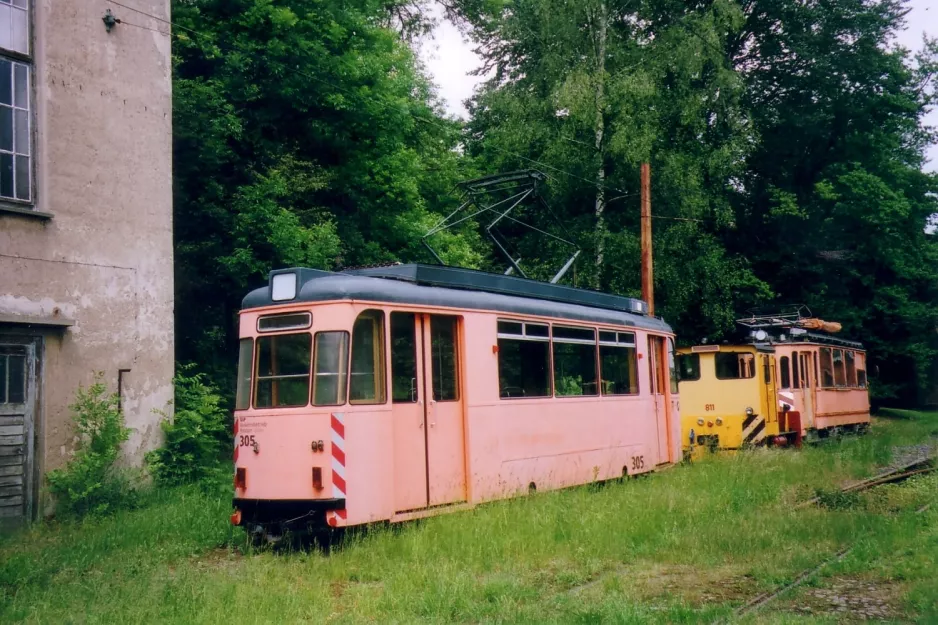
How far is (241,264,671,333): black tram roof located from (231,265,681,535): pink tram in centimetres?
2

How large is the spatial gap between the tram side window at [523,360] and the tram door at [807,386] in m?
11.7

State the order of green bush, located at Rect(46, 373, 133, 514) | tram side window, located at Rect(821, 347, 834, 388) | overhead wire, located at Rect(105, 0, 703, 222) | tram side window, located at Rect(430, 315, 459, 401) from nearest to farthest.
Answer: tram side window, located at Rect(430, 315, 459, 401) < green bush, located at Rect(46, 373, 133, 514) < overhead wire, located at Rect(105, 0, 703, 222) < tram side window, located at Rect(821, 347, 834, 388)

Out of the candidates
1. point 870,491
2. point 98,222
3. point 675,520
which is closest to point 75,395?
point 98,222

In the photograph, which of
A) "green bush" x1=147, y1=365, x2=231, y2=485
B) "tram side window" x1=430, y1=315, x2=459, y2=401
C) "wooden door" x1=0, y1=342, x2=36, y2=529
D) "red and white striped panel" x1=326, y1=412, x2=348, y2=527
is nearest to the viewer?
"red and white striped panel" x1=326, y1=412, x2=348, y2=527

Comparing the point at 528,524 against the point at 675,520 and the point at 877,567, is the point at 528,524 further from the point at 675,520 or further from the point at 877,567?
the point at 877,567

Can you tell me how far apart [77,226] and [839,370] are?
66.8 feet

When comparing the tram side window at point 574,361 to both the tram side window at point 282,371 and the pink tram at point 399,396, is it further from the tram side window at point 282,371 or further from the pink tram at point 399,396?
the tram side window at point 282,371

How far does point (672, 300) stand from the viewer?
87.5 feet

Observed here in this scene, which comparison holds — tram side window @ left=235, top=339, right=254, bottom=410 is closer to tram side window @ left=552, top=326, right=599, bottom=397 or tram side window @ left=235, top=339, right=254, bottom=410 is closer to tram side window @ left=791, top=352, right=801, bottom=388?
tram side window @ left=552, top=326, right=599, bottom=397

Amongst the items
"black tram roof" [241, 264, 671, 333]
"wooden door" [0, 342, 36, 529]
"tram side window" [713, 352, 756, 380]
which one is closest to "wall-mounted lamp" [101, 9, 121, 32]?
"wooden door" [0, 342, 36, 529]

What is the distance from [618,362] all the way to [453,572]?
7.34 meters

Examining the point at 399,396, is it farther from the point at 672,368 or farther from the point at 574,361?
the point at 672,368

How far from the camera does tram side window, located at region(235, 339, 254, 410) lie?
10.2 m

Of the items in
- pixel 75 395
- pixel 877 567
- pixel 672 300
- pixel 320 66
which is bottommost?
pixel 877 567
